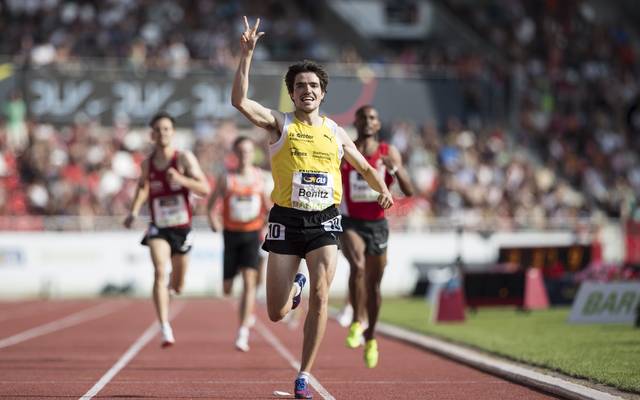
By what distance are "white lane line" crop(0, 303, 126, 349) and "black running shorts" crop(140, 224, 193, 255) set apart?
3161mm

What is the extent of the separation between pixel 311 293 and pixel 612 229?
74.6ft

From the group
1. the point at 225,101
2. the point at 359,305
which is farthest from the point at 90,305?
the point at 359,305

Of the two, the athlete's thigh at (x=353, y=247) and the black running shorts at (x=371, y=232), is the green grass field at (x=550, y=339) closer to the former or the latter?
the black running shorts at (x=371, y=232)

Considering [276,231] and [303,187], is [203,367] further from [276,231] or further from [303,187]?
[303,187]

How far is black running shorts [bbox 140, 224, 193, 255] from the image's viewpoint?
12781 millimetres

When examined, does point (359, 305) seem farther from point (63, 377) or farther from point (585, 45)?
point (585, 45)

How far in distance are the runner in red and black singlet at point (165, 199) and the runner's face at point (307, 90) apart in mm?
3768

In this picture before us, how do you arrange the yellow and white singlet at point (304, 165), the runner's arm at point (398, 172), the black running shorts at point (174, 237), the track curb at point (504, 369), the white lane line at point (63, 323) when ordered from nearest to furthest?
the yellow and white singlet at point (304, 165) → the track curb at point (504, 369) → the runner's arm at point (398, 172) → the black running shorts at point (174, 237) → the white lane line at point (63, 323)

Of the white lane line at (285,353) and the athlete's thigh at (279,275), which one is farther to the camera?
the white lane line at (285,353)

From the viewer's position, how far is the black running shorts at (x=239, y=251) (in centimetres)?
1419

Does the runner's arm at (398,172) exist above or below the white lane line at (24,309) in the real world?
above

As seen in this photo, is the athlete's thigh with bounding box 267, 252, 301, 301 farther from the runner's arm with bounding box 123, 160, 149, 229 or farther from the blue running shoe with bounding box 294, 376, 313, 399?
the runner's arm with bounding box 123, 160, 149, 229

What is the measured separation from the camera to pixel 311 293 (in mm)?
8984

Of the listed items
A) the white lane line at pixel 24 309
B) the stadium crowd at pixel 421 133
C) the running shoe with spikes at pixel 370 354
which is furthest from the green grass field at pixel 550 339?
the stadium crowd at pixel 421 133
